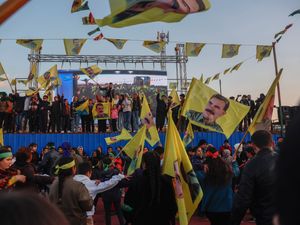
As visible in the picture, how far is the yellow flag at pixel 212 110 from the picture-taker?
9078 mm

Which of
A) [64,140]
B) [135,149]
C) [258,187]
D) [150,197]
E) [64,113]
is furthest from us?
[64,113]

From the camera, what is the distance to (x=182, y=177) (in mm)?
6180

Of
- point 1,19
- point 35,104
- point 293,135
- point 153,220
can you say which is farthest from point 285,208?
point 35,104

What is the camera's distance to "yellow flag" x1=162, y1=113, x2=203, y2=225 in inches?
231

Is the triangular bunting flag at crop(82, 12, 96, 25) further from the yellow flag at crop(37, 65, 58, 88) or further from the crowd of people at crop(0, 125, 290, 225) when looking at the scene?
the yellow flag at crop(37, 65, 58, 88)


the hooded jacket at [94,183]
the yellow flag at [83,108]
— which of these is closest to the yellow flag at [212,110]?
the hooded jacket at [94,183]

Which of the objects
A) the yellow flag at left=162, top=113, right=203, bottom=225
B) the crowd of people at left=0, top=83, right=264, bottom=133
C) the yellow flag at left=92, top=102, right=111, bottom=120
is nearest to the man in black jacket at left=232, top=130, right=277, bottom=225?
the yellow flag at left=162, top=113, right=203, bottom=225

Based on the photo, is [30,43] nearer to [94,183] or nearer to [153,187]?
[94,183]

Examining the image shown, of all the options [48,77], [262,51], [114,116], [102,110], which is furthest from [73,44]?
[262,51]

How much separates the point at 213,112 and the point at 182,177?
3309 millimetres

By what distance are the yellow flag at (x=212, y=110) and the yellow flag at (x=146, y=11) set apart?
18.8 ft

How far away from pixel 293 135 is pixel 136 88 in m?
34.2

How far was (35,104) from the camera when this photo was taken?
18.5 meters

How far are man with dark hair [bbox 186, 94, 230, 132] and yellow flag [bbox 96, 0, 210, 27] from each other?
18.8 feet
